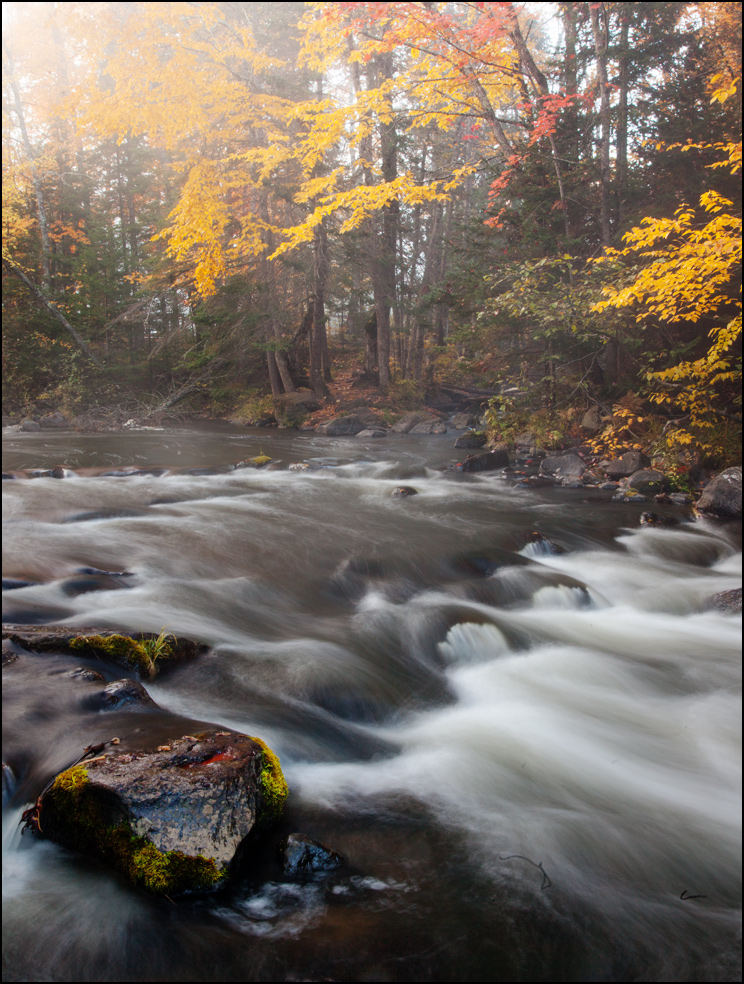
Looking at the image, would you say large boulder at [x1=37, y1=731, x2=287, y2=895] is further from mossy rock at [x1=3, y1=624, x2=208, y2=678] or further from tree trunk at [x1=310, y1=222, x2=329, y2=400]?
tree trunk at [x1=310, y1=222, x2=329, y2=400]

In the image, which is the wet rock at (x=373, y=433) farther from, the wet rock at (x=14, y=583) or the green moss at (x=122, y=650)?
the green moss at (x=122, y=650)

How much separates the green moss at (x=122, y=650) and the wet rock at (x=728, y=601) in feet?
17.5

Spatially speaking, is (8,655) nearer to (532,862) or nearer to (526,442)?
(532,862)

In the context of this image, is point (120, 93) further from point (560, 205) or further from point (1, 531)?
point (1, 531)

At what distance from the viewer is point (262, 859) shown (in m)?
2.41

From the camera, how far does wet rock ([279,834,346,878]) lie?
2367 mm

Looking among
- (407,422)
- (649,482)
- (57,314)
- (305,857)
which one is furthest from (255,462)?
(305,857)

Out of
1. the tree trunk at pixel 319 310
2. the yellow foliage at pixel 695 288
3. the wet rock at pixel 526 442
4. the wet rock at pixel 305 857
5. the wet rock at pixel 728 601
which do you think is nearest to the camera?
the wet rock at pixel 305 857

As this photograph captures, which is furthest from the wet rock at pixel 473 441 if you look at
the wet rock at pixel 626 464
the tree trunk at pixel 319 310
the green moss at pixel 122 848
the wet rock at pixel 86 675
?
the green moss at pixel 122 848

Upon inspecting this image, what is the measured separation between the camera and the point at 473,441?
14.1 meters

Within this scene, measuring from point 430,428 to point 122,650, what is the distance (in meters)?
14.0

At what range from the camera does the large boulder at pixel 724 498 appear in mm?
8141

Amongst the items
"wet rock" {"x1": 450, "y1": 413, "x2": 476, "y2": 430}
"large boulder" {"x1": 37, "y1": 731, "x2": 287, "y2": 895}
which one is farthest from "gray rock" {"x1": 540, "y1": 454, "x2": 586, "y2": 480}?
"large boulder" {"x1": 37, "y1": 731, "x2": 287, "y2": 895}

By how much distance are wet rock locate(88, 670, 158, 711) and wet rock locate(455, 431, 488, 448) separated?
1162 centimetres
